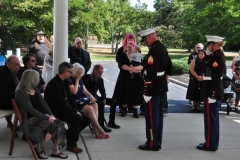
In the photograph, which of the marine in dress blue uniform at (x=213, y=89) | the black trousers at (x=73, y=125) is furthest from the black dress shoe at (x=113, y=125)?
the marine in dress blue uniform at (x=213, y=89)

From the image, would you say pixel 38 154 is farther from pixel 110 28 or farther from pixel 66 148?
pixel 110 28

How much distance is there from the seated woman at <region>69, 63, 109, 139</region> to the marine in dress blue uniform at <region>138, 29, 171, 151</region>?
2.73ft

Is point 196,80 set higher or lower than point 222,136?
higher

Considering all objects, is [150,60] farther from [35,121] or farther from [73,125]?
[35,121]

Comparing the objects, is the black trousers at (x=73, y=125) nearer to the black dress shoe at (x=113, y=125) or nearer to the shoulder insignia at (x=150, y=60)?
the shoulder insignia at (x=150, y=60)

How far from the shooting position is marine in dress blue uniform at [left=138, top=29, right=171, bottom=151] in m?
5.21

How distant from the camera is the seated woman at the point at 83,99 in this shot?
19.0ft

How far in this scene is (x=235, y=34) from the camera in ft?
98.8

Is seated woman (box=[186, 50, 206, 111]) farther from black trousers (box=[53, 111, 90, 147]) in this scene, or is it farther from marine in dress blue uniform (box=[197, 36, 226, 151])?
black trousers (box=[53, 111, 90, 147])

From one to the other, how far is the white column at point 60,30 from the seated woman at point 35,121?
5.29 ft

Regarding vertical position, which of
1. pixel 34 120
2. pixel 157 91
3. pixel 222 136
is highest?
pixel 157 91

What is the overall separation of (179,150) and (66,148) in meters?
1.71

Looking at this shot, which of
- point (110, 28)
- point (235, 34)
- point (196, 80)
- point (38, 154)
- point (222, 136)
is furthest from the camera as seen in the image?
point (110, 28)

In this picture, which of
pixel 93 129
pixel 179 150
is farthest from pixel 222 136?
pixel 93 129
